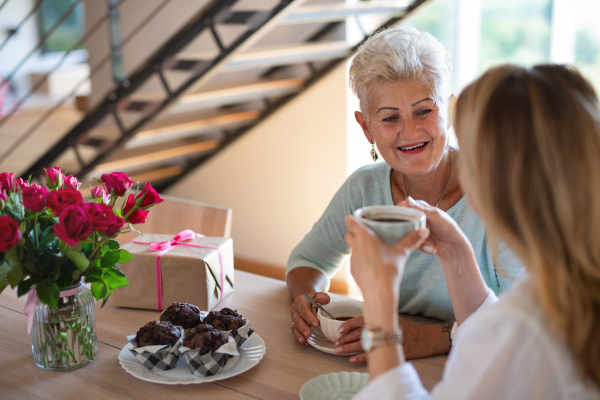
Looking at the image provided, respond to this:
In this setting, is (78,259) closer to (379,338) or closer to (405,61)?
(379,338)

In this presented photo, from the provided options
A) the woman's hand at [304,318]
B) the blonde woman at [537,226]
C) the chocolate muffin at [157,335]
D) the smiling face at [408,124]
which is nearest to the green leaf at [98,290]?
the chocolate muffin at [157,335]

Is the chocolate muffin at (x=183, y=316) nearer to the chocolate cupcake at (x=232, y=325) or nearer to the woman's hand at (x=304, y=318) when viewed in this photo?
the chocolate cupcake at (x=232, y=325)

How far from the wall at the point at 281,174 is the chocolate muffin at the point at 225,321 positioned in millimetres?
2406

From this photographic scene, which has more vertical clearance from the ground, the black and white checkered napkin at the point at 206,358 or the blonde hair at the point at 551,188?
the blonde hair at the point at 551,188

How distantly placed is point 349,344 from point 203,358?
30 cm

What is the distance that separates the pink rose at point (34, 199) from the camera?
958 millimetres

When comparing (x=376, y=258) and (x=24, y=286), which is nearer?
(x=376, y=258)

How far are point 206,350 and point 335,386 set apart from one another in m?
0.25

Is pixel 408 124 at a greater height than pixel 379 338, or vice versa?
pixel 408 124

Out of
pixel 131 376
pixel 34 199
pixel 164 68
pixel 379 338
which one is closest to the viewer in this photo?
pixel 379 338

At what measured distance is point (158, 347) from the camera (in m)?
1.03

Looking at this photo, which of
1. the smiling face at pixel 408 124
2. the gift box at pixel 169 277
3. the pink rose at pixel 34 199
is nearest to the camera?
the pink rose at pixel 34 199

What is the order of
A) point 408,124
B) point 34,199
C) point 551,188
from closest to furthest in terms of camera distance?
point 551,188
point 34,199
point 408,124

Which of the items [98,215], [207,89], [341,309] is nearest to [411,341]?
[341,309]
